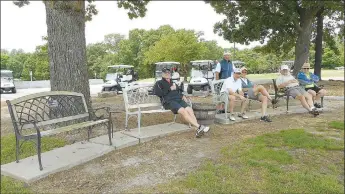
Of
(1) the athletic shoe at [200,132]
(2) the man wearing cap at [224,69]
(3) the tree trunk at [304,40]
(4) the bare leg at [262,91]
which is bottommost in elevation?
(1) the athletic shoe at [200,132]

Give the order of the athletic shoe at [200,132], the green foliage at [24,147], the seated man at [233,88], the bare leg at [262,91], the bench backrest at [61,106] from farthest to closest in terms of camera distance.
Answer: the bare leg at [262,91] → the seated man at [233,88] → the athletic shoe at [200,132] → the bench backrest at [61,106] → the green foliage at [24,147]

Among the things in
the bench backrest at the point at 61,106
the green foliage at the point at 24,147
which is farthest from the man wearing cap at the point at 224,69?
the green foliage at the point at 24,147

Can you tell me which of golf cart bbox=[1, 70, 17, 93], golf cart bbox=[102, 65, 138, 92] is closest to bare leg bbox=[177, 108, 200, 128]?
golf cart bbox=[102, 65, 138, 92]

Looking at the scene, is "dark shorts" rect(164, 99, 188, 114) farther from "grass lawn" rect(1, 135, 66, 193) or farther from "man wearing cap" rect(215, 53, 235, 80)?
"man wearing cap" rect(215, 53, 235, 80)

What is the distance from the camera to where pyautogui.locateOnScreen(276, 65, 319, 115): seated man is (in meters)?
6.11

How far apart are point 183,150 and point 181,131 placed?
109 cm

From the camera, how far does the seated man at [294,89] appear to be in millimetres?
6105

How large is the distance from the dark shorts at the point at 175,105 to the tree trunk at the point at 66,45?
165 cm

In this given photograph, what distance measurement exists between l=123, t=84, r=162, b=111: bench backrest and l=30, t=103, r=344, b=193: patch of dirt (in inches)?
33.2

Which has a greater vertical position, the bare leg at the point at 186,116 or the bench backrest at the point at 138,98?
the bench backrest at the point at 138,98

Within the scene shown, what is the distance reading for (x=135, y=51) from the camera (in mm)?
48562

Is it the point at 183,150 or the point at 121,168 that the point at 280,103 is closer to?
the point at 183,150

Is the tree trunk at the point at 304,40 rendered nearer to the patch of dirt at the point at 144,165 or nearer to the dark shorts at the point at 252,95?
the dark shorts at the point at 252,95

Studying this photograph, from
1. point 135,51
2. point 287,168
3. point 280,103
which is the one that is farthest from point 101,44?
point 287,168
